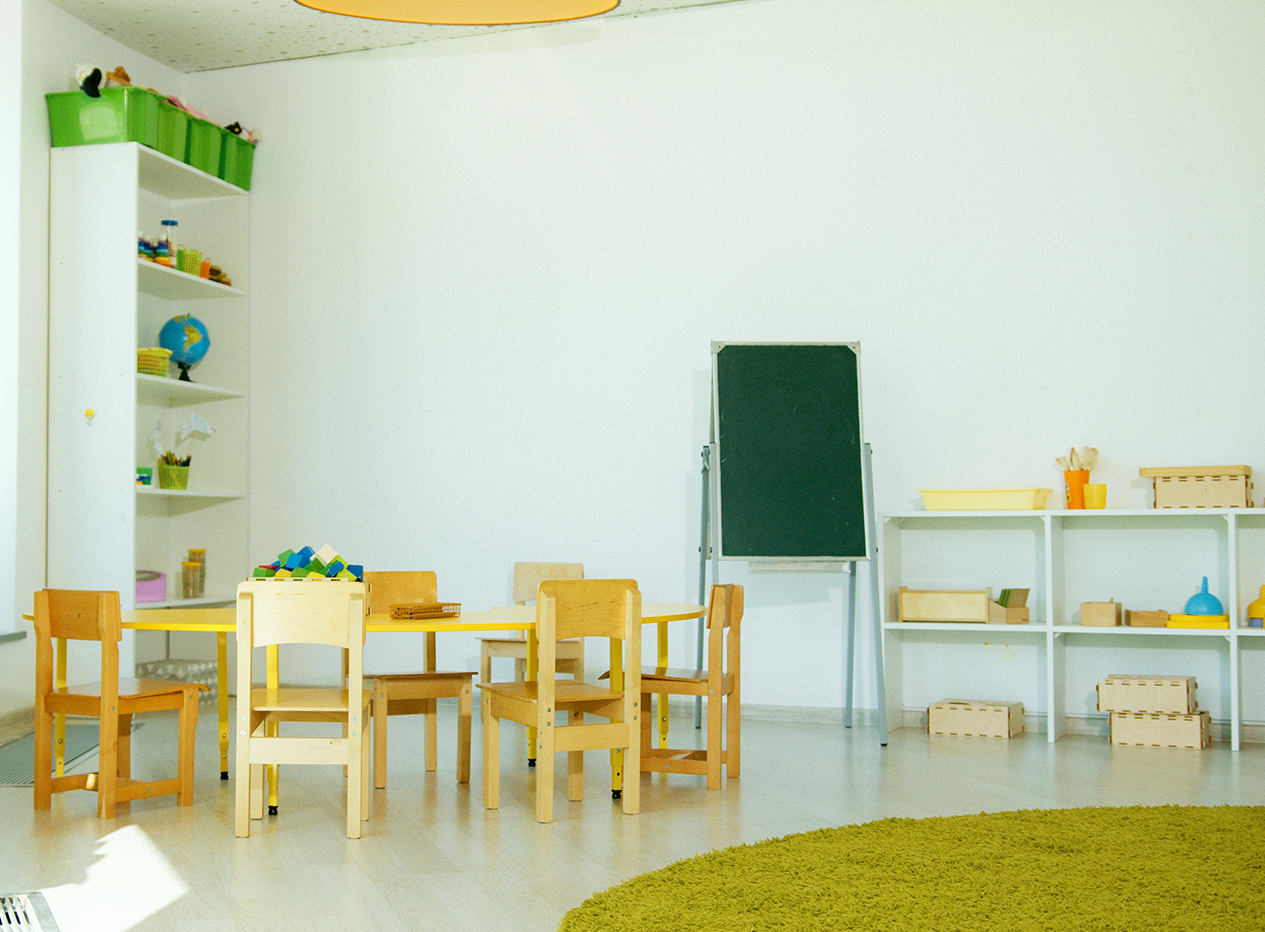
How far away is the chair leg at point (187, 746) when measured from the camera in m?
3.79

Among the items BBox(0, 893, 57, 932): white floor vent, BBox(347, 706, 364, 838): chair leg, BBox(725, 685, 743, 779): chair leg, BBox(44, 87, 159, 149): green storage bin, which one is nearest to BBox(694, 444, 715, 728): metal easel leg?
BBox(725, 685, 743, 779): chair leg

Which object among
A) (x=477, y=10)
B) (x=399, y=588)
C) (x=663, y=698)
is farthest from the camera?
(x=663, y=698)

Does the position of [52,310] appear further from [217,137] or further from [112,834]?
[112,834]

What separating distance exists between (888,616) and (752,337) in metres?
1.47

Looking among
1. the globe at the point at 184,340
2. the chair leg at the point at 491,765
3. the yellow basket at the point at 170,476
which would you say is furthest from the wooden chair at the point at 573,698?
the globe at the point at 184,340

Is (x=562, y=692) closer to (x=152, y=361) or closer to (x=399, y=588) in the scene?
(x=399, y=588)

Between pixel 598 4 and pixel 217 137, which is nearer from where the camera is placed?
pixel 598 4

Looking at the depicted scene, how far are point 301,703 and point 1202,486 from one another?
3636 millimetres

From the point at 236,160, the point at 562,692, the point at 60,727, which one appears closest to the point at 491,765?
the point at 562,692

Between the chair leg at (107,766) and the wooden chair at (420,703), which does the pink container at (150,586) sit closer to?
the wooden chair at (420,703)

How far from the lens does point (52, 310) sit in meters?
5.65

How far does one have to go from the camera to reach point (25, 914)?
108 inches

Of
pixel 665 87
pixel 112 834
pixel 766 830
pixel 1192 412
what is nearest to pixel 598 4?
pixel 766 830

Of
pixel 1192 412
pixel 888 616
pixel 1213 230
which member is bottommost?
pixel 888 616
